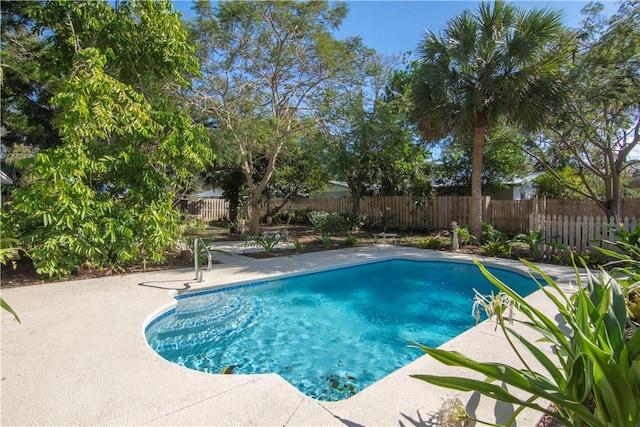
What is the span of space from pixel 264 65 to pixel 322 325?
9.59 m

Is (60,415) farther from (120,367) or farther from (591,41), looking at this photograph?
(591,41)

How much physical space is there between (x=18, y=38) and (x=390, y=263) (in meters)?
12.6

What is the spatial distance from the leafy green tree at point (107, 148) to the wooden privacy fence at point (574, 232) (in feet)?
29.7

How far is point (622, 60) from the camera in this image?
851cm

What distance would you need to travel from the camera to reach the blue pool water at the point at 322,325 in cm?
402

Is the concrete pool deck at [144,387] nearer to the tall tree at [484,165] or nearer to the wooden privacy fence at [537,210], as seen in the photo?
the wooden privacy fence at [537,210]

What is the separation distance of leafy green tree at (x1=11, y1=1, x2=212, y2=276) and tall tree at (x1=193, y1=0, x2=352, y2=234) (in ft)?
10.6

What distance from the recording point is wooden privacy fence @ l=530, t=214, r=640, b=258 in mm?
8394

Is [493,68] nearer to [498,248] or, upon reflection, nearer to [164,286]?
[498,248]

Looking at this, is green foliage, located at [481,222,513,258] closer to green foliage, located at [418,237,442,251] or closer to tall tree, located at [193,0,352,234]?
green foliage, located at [418,237,442,251]

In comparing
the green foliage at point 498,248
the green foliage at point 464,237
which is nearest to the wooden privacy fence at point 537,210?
the green foliage at point 498,248

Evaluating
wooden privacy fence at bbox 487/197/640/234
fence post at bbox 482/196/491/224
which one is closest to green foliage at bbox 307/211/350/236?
fence post at bbox 482/196/491/224

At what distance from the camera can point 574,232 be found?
8.73 metres

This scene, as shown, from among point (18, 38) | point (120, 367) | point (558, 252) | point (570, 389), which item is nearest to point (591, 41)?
point (558, 252)
